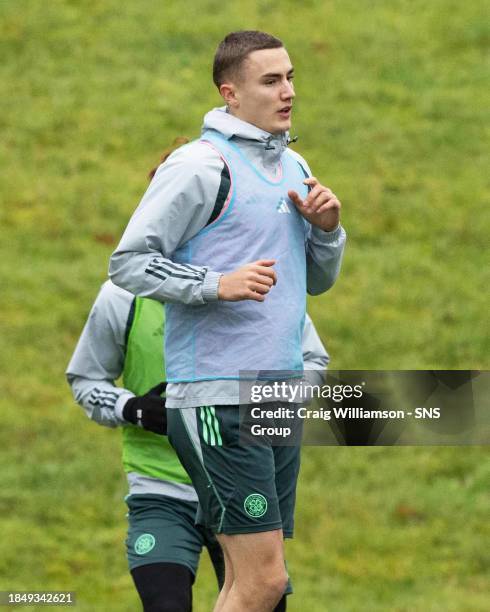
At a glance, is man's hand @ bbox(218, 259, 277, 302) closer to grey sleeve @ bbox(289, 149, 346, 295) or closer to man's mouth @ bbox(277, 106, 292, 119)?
grey sleeve @ bbox(289, 149, 346, 295)

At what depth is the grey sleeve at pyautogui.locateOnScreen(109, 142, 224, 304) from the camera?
15.3 feet

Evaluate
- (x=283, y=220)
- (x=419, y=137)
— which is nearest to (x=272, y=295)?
(x=283, y=220)

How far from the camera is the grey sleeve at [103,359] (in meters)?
6.16

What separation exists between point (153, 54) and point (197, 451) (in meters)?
10.4

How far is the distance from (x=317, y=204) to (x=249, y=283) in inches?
18.5

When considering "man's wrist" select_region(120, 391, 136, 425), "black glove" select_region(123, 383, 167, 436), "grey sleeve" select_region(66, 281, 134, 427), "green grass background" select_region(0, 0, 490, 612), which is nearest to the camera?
"black glove" select_region(123, 383, 167, 436)

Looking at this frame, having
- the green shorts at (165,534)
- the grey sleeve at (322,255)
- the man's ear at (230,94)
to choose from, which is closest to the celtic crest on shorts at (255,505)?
the grey sleeve at (322,255)

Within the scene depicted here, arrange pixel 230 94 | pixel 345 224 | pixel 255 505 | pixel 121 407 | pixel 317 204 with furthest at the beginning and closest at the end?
pixel 345 224
pixel 121 407
pixel 230 94
pixel 317 204
pixel 255 505

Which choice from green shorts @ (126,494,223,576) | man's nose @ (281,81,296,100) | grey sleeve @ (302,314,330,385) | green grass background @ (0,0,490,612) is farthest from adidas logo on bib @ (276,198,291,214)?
green grass background @ (0,0,490,612)

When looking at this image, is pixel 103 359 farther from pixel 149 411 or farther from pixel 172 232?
pixel 172 232

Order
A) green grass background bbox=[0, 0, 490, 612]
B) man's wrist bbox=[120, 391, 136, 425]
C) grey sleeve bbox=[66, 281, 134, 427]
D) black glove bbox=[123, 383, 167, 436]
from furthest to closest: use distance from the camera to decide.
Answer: green grass background bbox=[0, 0, 490, 612], grey sleeve bbox=[66, 281, 134, 427], man's wrist bbox=[120, 391, 136, 425], black glove bbox=[123, 383, 167, 436]

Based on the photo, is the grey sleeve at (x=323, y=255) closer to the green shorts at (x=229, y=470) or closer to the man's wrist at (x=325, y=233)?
the man's wrist at (x=325, y=233)

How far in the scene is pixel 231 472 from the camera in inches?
187

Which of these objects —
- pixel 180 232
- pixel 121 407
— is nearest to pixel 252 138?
pixel 180 232
